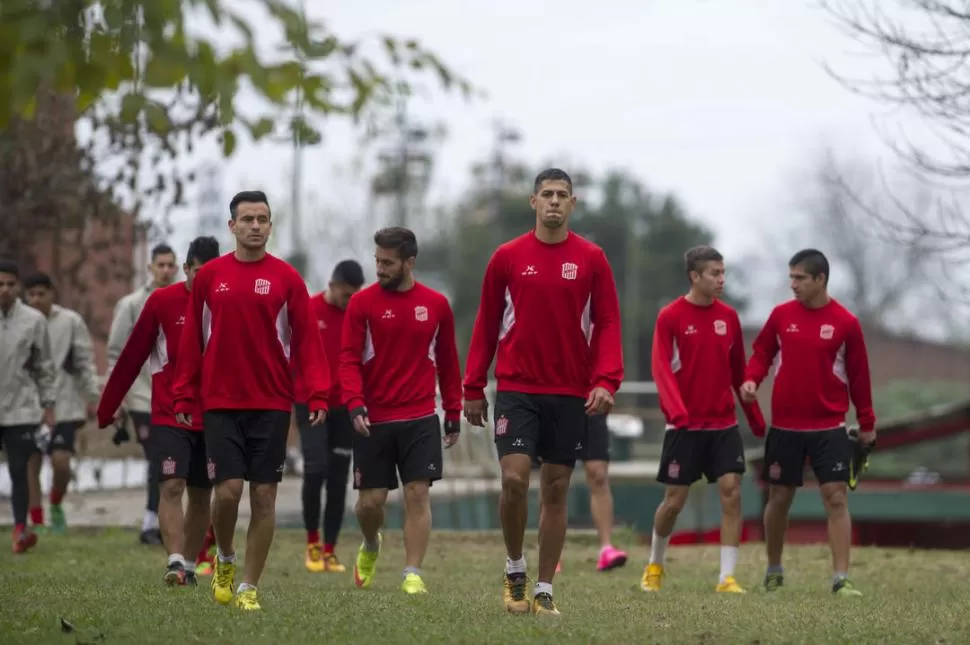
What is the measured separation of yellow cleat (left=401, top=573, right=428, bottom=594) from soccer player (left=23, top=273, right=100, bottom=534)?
15.7ft

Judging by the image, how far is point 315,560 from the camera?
13031mm

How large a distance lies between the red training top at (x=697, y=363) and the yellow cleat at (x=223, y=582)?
378cm

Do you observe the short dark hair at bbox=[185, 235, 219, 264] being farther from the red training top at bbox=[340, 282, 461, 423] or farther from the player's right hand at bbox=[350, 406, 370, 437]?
the player's right hand at bbox=[350, 406, 370, 437]

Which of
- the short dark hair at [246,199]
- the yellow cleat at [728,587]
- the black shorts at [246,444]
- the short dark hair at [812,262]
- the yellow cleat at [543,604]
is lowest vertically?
the yellow cleat at [728,587]

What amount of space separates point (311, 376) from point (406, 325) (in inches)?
62.4

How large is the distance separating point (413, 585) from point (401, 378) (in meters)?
1.37

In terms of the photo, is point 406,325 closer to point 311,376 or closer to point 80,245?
point 311,376

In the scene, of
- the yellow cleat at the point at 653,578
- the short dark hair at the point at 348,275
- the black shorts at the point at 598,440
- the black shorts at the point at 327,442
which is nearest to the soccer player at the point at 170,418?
the short dark hair at the point at 348,275

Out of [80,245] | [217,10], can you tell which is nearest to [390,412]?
[217,10]

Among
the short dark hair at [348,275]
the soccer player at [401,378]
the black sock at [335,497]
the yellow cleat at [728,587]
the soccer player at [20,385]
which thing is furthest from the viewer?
the soccer player at [20,385]

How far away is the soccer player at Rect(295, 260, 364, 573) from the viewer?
12891 mm

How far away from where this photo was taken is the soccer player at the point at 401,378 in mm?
10812

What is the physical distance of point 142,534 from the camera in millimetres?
14656

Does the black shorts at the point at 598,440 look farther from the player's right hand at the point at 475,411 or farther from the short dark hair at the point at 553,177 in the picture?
the short dark hair at the point at 553,177
